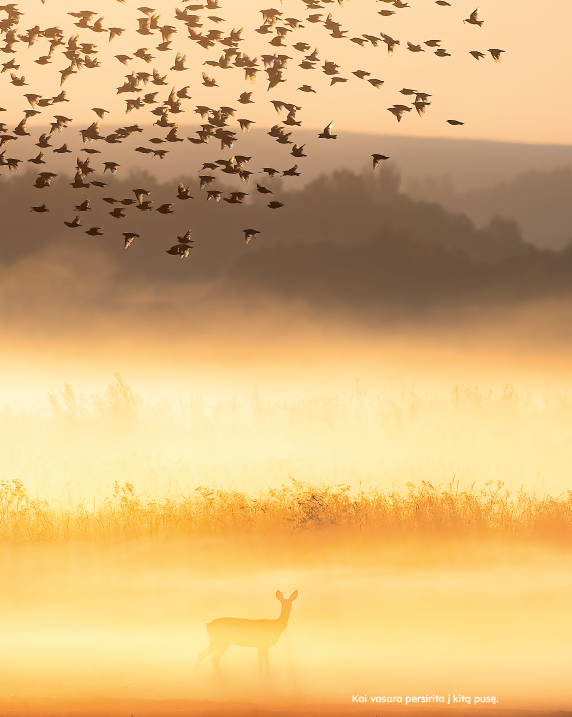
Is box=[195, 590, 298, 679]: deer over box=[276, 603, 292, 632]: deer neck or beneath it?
beneath

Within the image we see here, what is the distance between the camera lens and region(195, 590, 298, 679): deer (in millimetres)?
9953

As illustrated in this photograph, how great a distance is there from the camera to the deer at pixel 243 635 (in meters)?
9.95

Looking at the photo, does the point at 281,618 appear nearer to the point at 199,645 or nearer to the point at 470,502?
the point at 199,645

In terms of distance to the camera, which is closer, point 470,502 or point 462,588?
point 462,588

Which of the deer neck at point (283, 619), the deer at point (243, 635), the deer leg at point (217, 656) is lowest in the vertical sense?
the deer leg at point (217, 656)

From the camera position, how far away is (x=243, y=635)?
32.6 feet

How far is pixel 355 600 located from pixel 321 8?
7560 millimetres

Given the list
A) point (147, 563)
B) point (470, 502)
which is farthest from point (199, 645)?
point (470, 502)

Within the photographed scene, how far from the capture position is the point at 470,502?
1277 centimetres

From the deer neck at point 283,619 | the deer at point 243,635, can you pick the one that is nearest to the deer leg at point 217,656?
the deer at point 243,635

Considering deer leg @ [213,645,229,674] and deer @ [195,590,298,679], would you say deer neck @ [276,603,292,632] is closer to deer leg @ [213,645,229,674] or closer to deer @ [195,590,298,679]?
deer @ [195,590,298,679]

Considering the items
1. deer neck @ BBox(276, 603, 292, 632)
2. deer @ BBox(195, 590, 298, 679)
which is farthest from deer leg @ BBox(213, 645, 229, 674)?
deer neck @ BBox(276, 603, 292, 632)

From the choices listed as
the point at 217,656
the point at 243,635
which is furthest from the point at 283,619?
the point at 217,656

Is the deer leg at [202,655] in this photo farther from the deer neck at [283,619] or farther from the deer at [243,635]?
the deer neck at [283,619]
